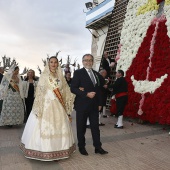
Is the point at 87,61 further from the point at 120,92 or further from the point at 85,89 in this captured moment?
the point at 120,92

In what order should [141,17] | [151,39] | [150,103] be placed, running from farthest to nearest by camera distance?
[141,17], [151,39], [150,103]

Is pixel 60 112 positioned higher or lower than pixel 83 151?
higher

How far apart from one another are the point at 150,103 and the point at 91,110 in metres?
3.08

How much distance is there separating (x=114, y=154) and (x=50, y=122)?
4.19ft

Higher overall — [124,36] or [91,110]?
[124,36]

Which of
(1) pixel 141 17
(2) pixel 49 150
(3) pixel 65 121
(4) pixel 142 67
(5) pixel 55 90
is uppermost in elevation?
(1) pixel 141 17

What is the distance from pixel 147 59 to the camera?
23.5ft

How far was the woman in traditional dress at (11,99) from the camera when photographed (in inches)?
242

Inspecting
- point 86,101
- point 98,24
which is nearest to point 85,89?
point 86,101

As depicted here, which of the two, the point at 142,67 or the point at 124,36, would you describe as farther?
the point at 124,36

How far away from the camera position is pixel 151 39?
23.4ft

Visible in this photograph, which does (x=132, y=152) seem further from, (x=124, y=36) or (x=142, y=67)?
(x=124, y=36)

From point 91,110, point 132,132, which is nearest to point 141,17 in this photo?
point 132,132

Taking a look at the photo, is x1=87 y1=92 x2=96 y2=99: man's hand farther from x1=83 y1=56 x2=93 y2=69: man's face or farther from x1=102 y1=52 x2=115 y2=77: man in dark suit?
x1=102 y1=52 x2=115 y2=77: man in dark suit
